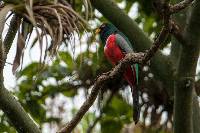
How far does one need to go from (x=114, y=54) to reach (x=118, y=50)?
134 mm

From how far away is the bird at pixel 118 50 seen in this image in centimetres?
555

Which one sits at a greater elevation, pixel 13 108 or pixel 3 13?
pixel 3 13

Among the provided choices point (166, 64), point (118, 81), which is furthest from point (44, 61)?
point (118, 81)

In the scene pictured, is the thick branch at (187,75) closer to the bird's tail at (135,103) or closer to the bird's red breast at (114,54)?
the bird's tail at (135,103)

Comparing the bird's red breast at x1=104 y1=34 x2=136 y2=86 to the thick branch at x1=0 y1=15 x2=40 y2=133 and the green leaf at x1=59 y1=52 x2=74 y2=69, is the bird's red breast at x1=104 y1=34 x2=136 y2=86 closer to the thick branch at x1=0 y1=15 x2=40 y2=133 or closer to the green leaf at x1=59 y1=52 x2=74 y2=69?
the green leaf at x1=59 y1=52 x2=74 y2=69

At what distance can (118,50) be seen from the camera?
5898 millimetres

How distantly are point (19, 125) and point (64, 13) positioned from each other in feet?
2.27

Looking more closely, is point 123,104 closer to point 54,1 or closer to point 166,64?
point 166,64

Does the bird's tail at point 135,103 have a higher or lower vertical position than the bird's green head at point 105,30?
lower

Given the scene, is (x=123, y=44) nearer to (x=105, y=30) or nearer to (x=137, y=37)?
(x=105, y=30)

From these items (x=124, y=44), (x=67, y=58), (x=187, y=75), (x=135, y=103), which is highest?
(x=124, y=44)

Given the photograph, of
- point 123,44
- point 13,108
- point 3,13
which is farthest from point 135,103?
point 3,13

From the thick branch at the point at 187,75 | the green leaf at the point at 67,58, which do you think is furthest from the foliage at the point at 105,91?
the thick branch at the point at 187,75

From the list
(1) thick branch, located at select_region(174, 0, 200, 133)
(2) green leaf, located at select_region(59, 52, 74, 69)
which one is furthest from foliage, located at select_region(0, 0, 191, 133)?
(1) thick branch, located at select_region(174, 0, 200, 133)
